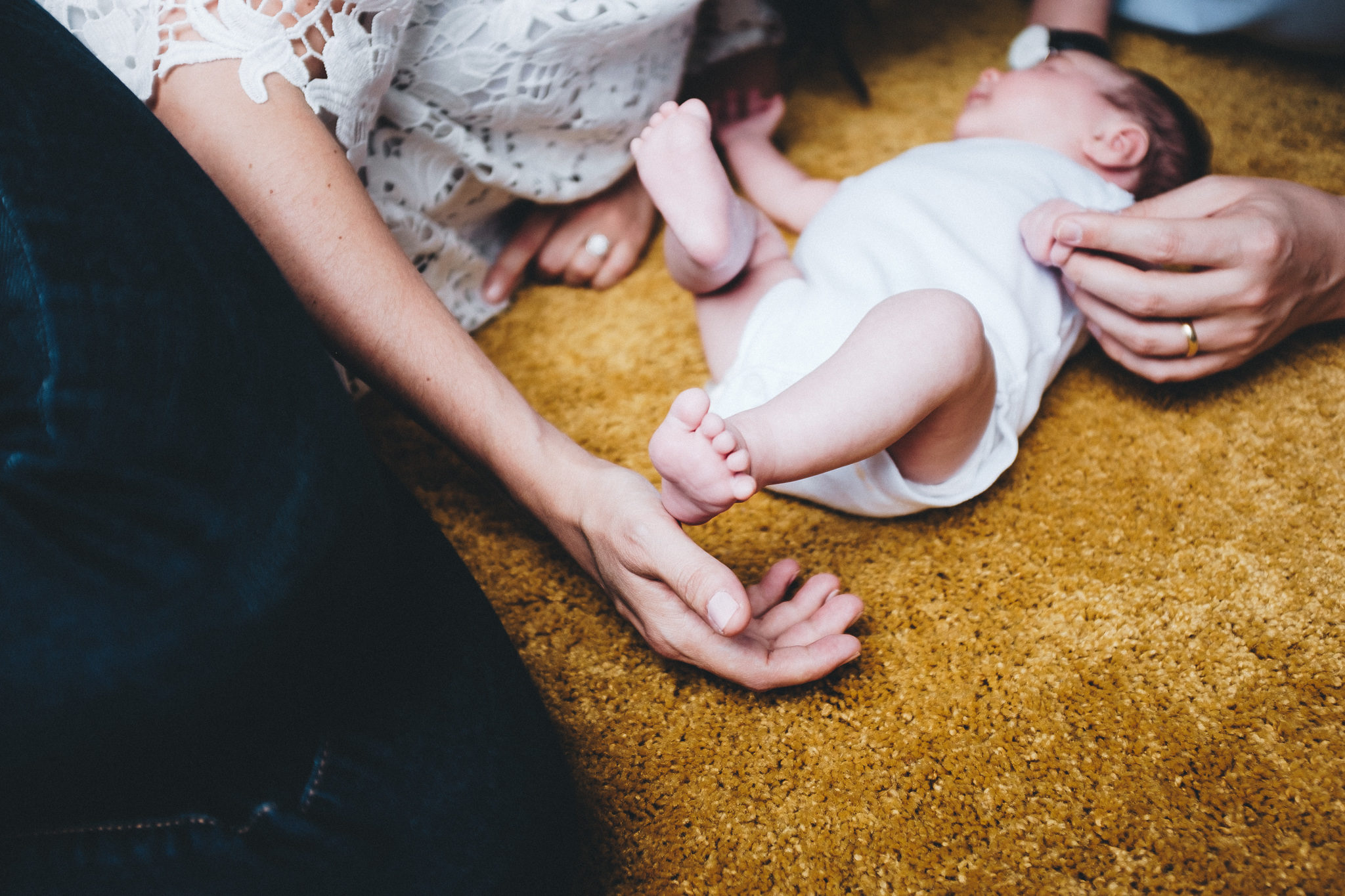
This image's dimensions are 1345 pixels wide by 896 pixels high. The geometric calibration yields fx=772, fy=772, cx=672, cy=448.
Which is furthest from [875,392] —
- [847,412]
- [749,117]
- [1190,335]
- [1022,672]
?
[749,117]

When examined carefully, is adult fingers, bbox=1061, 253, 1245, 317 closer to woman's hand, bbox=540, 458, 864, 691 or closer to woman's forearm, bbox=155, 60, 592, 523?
woman's hand, bbox=540, 458, 864, 691

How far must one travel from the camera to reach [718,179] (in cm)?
80

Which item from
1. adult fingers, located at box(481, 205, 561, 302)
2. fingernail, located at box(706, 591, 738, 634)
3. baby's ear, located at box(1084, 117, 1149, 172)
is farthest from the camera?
adult fingers, located at box(481, 205, 561, 302)

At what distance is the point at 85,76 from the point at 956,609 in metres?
0.75

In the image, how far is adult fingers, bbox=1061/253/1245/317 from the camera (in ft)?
2.35

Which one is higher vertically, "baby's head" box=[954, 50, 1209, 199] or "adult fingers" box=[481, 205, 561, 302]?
"adult fingers" box=[481, 205, 561, 302]

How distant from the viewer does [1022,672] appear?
64cm

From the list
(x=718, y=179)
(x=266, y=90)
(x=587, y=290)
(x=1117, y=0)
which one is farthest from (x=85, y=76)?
(x=1117, y=0)

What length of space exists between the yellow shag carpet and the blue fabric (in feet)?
2.32

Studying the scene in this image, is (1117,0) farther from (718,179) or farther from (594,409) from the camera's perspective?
(594,409)

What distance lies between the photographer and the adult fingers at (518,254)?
3.49 feet

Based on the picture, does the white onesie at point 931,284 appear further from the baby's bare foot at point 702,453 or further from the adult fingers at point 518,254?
the adult fingers at point 518,254

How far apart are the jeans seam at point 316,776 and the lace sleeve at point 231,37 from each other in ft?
1.63

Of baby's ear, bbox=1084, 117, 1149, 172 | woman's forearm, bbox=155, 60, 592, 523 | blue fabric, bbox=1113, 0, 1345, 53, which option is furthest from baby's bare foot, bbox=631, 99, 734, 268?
blue fabric, bbox=1113, 0, 1345, 53
